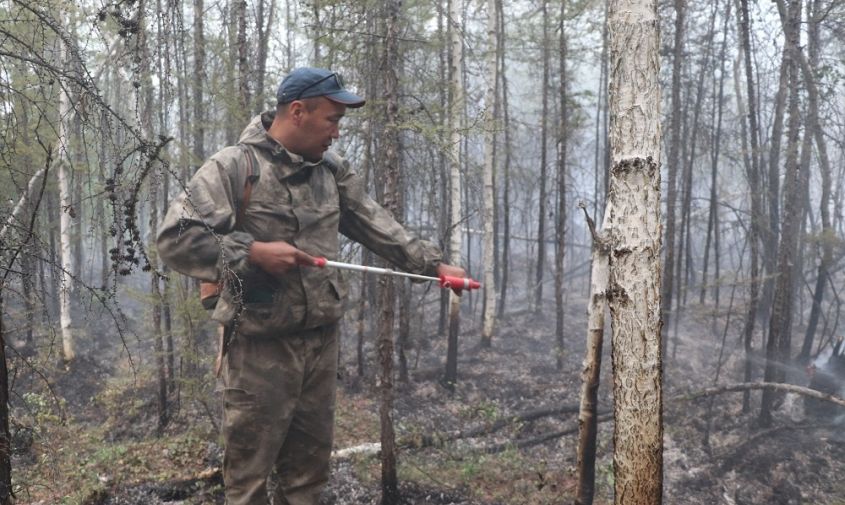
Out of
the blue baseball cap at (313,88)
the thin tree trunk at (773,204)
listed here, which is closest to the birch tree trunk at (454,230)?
the thin tree trunk at (773,204)

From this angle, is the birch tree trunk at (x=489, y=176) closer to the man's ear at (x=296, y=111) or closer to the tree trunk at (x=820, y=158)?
the tree trunk at (x=820, y=158)

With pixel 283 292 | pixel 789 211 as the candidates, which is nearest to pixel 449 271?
pixel 283 292

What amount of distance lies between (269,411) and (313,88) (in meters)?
1.86

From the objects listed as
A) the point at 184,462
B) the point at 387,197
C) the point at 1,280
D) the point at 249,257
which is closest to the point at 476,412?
the point at 184,462

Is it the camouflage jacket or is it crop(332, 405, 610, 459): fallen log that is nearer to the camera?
the camouflage jacket

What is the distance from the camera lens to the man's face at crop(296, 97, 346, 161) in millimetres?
3430

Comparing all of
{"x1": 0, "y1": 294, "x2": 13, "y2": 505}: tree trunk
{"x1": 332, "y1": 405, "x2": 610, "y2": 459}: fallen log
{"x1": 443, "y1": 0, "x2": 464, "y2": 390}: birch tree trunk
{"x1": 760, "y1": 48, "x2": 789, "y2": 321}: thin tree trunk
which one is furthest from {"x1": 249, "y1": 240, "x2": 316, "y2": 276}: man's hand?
{"x1": 760, "y1": 48, "x2": 789, "y2": 321}: thin tree trunk

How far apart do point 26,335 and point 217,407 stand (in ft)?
28.1

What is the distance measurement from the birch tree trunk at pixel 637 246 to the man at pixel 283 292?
1.10 meters

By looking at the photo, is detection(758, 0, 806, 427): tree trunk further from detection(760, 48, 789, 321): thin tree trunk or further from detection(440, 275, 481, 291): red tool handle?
detection(440, 275, 481, 291): red tool handle

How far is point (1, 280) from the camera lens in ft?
7.46

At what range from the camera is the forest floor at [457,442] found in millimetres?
5332

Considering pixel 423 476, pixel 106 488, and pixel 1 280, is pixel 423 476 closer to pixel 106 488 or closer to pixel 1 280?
pixel 106 488

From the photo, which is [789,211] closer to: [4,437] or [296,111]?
[296,111]
